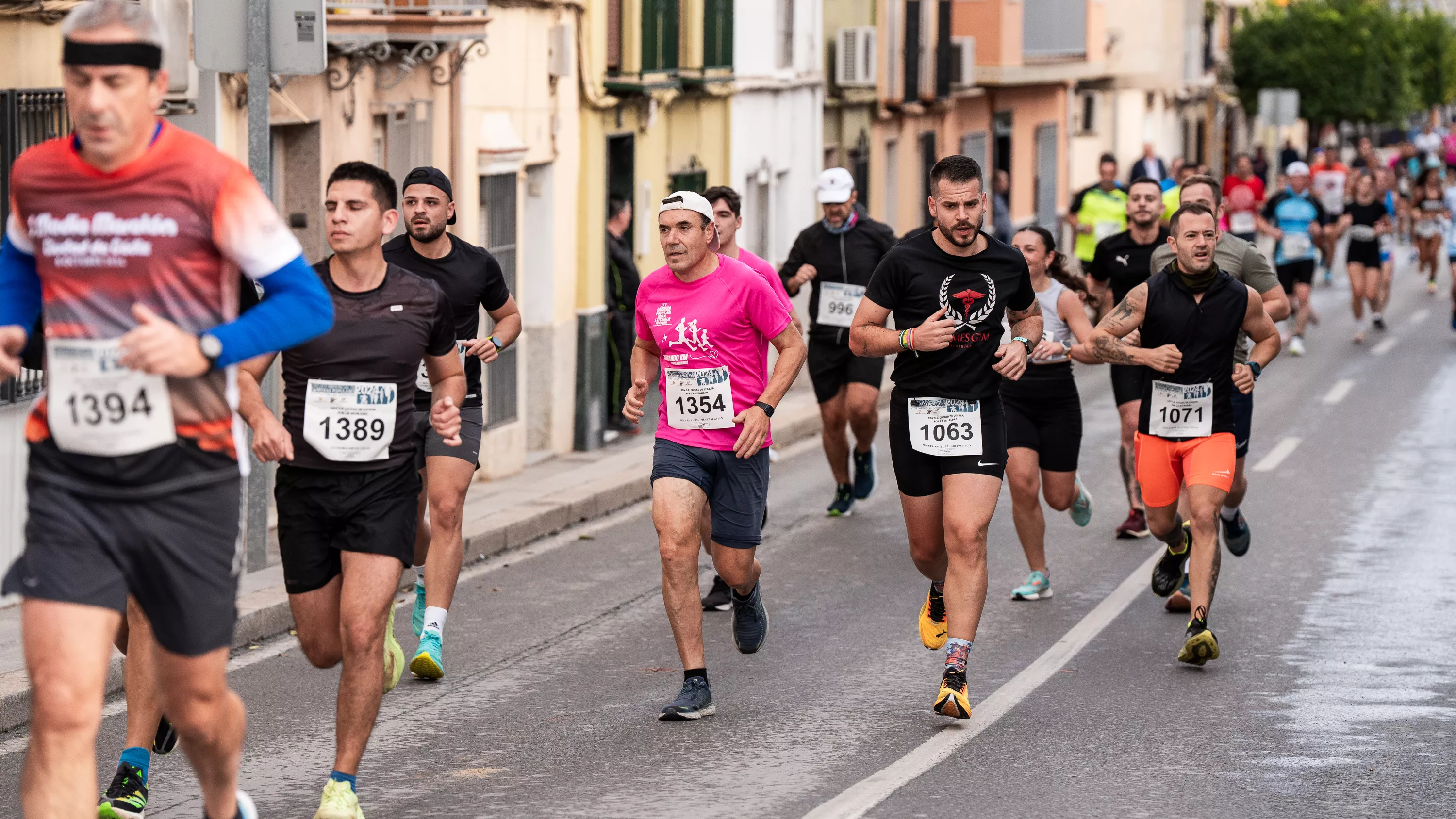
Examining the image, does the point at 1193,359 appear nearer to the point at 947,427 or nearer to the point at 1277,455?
the point at 947,427

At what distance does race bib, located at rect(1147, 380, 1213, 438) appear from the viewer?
9117 mm

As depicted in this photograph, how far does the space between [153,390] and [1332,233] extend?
83.2ft

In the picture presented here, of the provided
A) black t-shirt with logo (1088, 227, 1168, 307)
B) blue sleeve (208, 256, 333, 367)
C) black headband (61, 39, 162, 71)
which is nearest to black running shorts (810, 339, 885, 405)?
black t-shirt with logo (1088, 227, 1168, 307)

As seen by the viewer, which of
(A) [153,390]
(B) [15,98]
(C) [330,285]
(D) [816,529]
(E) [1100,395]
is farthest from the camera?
(E) [1100,395]

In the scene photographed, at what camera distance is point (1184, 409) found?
9148 mm

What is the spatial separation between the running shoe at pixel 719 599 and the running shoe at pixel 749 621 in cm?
157

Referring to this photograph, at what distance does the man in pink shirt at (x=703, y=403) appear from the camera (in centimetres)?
781

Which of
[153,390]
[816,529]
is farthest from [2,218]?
[153,390]

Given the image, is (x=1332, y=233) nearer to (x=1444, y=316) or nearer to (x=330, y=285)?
(x=1444, y=316)

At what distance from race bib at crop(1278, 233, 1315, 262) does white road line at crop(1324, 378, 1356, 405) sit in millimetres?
3478

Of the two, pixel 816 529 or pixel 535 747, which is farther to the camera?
pixel 816 529

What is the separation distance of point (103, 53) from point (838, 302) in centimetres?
859

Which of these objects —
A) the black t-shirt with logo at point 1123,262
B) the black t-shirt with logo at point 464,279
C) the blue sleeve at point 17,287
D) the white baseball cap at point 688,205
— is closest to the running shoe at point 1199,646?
the white baseball cap at point 688,205

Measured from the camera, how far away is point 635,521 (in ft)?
45.0
